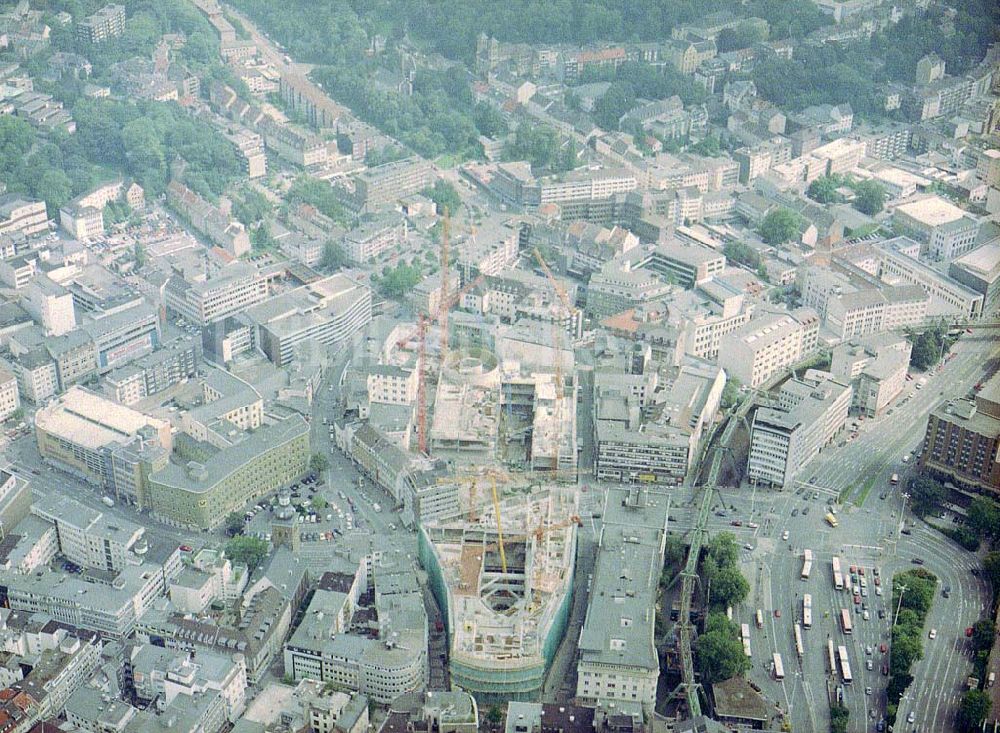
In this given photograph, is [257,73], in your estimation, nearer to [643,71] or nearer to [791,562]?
[643,71]

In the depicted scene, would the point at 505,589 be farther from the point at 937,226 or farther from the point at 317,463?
the point at 937,226

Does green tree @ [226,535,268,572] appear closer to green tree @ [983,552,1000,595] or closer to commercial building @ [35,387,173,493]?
commercial building @ [35,387,173,493]

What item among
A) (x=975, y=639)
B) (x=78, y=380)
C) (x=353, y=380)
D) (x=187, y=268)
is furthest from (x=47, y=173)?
(x=975, y=639)

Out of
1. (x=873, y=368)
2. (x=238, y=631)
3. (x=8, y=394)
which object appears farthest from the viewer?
(x=873, y=368)

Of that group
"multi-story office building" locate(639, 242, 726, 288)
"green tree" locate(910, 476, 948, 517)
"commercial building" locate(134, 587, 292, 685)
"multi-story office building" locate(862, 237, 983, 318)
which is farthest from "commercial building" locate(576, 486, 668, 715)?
"multi-story office building" locate(862, 237, 983, 318)

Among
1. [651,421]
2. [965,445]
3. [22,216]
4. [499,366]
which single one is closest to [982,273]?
[965,445]

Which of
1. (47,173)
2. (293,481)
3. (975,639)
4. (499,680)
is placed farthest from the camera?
(47,173)

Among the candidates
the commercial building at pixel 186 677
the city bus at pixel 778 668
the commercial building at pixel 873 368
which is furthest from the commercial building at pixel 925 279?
the commercial building at pixel 186 677
